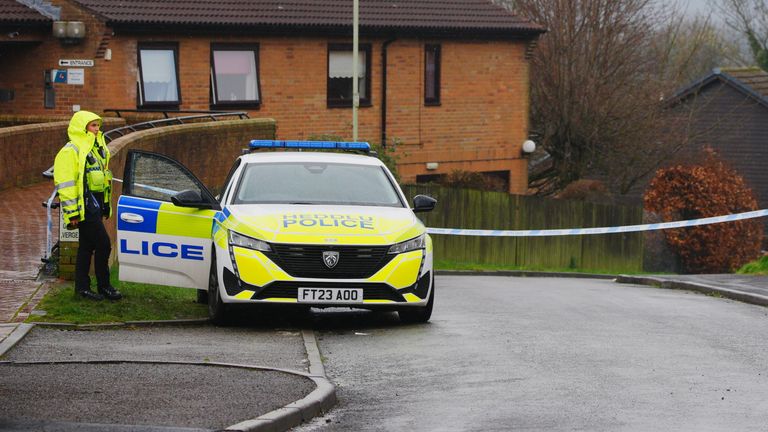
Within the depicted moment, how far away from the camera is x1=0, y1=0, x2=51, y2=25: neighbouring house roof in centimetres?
3055

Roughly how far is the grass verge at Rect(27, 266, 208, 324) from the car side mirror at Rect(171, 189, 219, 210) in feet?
3.23

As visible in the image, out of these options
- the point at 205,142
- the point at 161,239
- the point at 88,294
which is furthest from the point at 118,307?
the point at 205,142

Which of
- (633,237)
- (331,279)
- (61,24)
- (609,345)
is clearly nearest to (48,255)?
(331,279)

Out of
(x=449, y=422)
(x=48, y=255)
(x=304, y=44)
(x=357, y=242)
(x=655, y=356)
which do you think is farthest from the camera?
(x=304, y=44)

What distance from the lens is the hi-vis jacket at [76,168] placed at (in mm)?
12562

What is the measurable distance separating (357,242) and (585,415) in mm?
4100

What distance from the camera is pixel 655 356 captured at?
1089cm

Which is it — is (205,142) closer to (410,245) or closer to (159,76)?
(159,76)

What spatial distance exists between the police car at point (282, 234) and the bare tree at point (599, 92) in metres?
25.7

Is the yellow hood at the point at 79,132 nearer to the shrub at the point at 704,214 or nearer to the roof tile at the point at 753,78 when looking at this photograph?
the shrub at the point at 704,214

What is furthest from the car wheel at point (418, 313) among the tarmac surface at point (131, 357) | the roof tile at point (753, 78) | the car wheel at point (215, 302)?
the roof tile at point (753, 78)

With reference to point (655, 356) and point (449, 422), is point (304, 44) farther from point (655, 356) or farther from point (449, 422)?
point (449, 422)

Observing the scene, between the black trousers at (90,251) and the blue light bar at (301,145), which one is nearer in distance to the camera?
the black trousers at (90,251)

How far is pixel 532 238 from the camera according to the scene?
31516 mm
